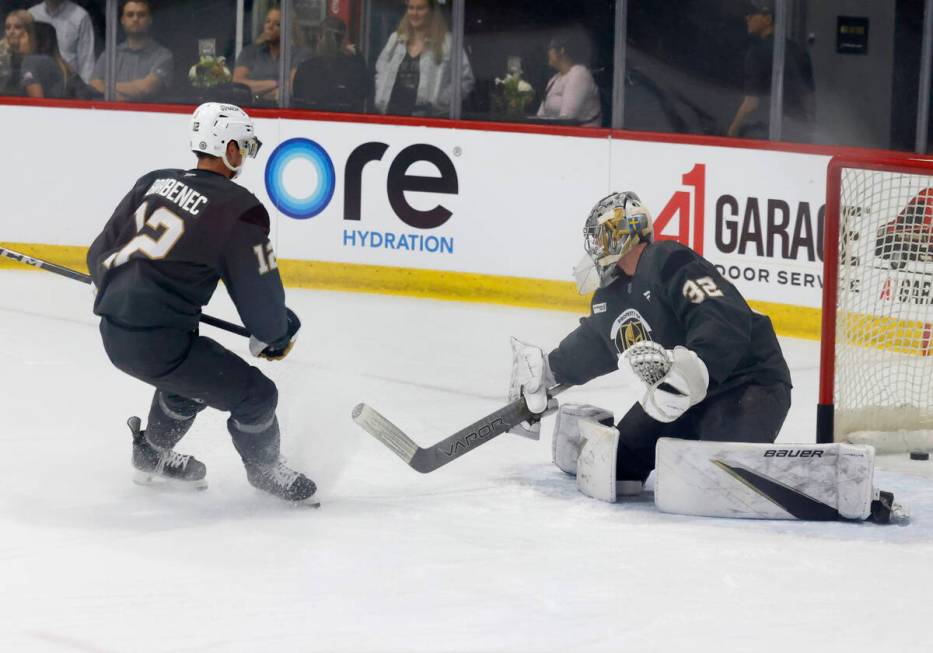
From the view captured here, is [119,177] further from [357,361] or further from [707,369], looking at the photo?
[707,369]

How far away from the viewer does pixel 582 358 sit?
13.8 feet

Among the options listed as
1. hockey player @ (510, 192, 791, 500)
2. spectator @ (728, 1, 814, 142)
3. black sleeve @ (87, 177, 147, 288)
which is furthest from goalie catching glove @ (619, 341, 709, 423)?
spectator @ (728, 1, 814, 142)

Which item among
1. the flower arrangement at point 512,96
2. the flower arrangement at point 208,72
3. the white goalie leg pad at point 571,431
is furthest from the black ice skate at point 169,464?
the flower arrangement at point 208,72

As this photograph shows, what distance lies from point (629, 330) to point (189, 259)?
3.85 ft

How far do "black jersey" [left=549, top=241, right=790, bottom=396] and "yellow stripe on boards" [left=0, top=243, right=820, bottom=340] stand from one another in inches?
118

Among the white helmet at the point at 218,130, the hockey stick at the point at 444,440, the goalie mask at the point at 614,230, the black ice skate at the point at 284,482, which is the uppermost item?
the white helmet at the point at 218,130

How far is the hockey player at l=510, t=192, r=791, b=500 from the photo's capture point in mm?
3754

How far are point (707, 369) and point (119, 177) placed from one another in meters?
4.90

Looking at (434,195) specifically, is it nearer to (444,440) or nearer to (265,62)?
(265,62)

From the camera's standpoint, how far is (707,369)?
377 cm

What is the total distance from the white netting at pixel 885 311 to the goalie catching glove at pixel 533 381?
89 cm

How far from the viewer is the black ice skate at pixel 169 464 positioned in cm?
404

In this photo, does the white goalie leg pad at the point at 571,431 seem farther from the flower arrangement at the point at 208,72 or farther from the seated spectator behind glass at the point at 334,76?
the flower arrangement at the point at 208,72

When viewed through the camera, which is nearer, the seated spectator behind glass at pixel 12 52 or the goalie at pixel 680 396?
the goalie at pixel 680 396
